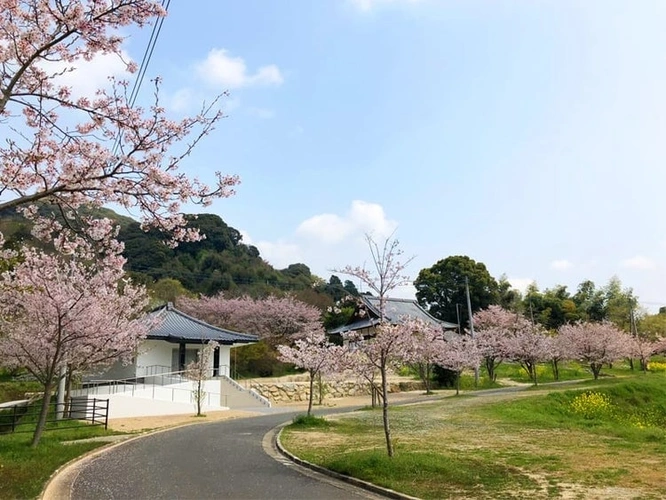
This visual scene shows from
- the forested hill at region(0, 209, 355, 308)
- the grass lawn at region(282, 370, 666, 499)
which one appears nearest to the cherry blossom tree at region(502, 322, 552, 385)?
the grass lawn at region(282, 370, 666, 499)

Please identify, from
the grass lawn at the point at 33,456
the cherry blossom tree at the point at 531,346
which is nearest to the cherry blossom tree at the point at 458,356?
the cherry blossom tree at the point at 531,346

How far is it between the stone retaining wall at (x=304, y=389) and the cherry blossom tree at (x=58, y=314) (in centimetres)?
1333

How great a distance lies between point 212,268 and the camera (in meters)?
54.2

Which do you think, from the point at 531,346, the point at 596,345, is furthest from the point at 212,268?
the point at 596,345

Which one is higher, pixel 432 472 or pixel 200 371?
pixel 200 371

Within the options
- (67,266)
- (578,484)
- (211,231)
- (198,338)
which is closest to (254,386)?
(198,338)

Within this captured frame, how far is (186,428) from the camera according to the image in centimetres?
1734

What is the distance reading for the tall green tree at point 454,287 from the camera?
4841 centimetres

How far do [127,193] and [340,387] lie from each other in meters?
28.2

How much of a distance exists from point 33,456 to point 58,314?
3.05 metres

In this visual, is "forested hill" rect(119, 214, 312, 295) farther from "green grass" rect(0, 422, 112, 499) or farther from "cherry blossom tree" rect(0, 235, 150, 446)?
"green grass" rect(0, 422, 112, 499)

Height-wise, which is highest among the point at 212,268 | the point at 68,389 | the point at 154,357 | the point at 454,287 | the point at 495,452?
the point at 212,268

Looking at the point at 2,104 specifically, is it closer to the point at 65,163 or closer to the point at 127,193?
the point at 65,163

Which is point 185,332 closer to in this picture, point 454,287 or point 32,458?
point 32,458
